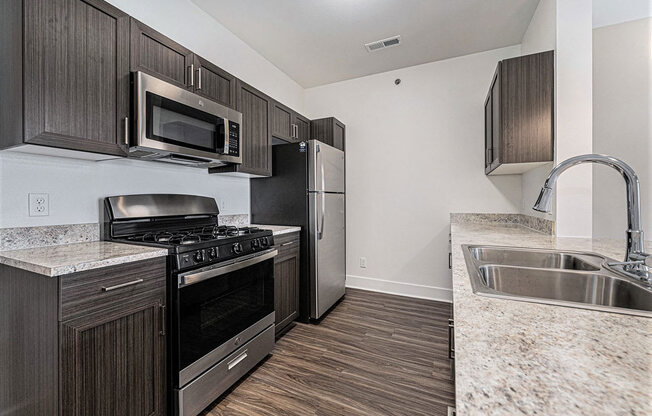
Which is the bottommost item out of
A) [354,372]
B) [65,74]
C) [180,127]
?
[354,372]

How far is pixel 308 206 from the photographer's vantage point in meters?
2.77

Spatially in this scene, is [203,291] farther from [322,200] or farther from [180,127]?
[322,200]

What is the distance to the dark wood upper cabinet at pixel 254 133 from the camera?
2.42 meters

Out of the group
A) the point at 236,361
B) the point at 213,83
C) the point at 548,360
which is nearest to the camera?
the point at 548,360

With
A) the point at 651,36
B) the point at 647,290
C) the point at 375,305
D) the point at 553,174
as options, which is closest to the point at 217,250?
the point at 553,174

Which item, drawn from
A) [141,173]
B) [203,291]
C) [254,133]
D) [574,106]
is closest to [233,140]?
[254,133]

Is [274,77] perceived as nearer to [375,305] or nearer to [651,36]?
[375,305]

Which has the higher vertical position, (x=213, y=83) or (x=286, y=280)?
(x=213, y=83)

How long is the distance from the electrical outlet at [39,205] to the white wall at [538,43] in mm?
3205

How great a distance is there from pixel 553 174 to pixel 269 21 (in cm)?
259

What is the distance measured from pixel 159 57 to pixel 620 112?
3606mm

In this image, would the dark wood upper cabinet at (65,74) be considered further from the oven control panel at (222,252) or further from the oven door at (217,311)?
the oven door at (217,311)

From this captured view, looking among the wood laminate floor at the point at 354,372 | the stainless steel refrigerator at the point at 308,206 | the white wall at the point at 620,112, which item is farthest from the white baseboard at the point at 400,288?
the white wall at the point at 620,112

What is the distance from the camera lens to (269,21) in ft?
8.61
